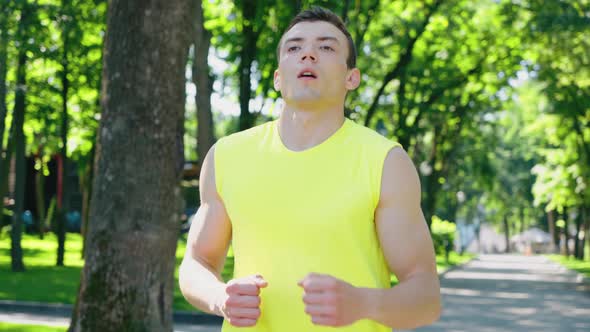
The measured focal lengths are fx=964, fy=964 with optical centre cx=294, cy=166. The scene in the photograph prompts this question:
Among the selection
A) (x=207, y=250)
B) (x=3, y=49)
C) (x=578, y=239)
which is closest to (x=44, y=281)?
(x=3, y=49)

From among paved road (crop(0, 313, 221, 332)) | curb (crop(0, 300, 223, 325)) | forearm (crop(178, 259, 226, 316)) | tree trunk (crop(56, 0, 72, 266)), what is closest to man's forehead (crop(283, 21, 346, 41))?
forearm (crop(178, 259, 226, 316))

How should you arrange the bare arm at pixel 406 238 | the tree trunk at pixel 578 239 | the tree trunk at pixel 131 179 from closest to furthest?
the bare arm at pixel 406 238, the tree trunk at pixel 131 179, the tree trunk at pixel 578 239

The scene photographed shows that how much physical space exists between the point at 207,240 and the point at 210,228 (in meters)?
0.03

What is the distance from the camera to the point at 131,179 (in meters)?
7.96

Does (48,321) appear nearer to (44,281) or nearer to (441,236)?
(44,281)

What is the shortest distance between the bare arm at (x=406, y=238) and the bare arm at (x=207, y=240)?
44 centimetres

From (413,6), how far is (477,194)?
60.2 metres

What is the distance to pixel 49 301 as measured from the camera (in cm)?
1633

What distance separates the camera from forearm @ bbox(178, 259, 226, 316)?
238 cm

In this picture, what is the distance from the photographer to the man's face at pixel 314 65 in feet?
8.06

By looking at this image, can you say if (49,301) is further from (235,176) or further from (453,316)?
(235,176)

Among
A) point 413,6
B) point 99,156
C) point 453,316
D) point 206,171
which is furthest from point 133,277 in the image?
point 413,6

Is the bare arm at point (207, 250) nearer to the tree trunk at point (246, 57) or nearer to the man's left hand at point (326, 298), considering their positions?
the man's left hand at point (326, 298)

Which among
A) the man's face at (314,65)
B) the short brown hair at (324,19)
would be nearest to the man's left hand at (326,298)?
the man's face at (314,65)
